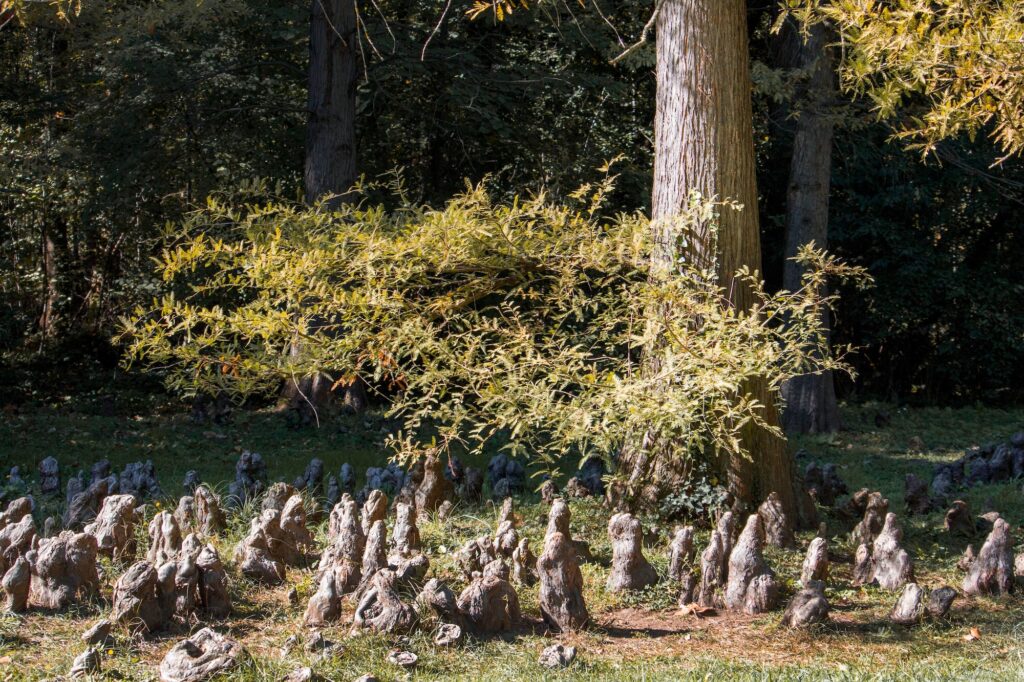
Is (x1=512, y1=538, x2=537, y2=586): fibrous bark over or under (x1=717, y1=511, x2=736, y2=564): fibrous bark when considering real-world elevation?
under

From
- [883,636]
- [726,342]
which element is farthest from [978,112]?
[883,636]

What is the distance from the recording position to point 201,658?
412 centimetres

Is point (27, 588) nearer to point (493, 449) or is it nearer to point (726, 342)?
point (726, 342)

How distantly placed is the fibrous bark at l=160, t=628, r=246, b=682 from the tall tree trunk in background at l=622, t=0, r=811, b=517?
313 cm

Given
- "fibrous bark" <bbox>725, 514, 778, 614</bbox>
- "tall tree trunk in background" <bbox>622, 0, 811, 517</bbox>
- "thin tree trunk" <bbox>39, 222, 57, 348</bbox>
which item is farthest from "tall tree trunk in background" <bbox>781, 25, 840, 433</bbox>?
"thin tree trunk" <bbox>39, 222, 57, 348</bbox>

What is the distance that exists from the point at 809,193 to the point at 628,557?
882 centimetres

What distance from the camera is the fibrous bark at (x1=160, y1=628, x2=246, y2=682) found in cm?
404

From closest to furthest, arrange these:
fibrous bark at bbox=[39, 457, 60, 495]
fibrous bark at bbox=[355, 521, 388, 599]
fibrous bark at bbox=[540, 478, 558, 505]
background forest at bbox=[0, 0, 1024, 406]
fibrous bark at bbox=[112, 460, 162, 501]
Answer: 1. fibrous bark at bbox=[355, 521, 388, 599]
2. fibrous bark at bbox=[540, 478, 558, 505]
3. fibrous bark at bbox=[112, 460, 162, 501]
4. fibrous bark at bbox=[39, 457, 60, 495]
5. background forest at bbox=[0, 0, 1024, 406]

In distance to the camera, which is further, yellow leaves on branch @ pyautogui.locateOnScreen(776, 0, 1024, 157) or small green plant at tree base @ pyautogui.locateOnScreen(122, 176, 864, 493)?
yellow leaves on branch @ pyautogui.locateOnScreen(776, 0, 1024, 157)

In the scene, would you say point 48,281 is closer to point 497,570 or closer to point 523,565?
point 523,565

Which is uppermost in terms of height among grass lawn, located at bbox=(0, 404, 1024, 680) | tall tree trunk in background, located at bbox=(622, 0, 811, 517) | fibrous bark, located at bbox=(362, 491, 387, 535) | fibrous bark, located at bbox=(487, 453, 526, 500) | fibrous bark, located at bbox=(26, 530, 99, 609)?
tall tree trunk in background, located at bbox=(622, 0, 811, 517)

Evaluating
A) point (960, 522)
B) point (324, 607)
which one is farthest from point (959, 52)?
point (324, 607)

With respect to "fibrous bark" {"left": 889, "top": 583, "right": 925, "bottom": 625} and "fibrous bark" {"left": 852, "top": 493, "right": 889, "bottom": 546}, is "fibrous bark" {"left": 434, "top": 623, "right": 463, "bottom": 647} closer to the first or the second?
"fibrous bark" {"left": 889, "top": 583, "right": 925, "bottom": 625}

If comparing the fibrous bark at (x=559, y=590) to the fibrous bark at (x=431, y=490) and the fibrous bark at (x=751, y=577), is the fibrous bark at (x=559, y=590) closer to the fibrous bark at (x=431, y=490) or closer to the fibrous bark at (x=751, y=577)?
the fibrous bark at (x=751, y=577)
